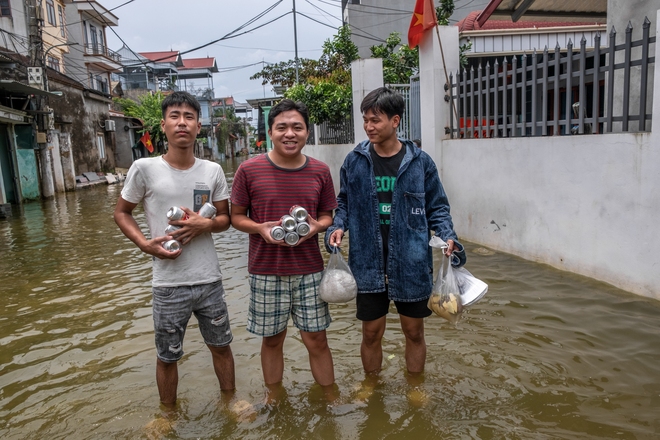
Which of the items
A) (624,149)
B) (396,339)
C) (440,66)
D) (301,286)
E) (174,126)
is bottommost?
(396,339)

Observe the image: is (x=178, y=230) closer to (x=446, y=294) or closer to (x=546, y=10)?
(x=446, y=294)

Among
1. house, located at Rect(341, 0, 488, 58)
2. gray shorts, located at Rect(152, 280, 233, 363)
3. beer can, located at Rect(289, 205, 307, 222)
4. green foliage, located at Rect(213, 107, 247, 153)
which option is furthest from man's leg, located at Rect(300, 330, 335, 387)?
green foliage, located at Rect(213, 107, 247, 153)

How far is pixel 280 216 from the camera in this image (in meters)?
2.98

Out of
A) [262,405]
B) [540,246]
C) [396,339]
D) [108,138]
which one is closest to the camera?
[262,405]

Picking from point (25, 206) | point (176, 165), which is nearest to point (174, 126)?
point (176, 165)

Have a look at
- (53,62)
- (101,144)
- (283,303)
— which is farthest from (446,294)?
(53,62)

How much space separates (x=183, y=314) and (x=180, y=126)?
107 centimetres

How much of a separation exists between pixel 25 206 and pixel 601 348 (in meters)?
16.2

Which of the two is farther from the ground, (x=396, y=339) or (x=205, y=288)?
(x=205, y=288)

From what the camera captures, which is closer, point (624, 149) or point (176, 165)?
point (176, 165)

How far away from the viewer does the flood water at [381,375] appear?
3002 mm

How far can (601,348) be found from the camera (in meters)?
3.88

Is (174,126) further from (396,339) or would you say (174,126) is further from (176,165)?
(396,339)

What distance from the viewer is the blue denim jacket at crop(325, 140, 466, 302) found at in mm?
3080
